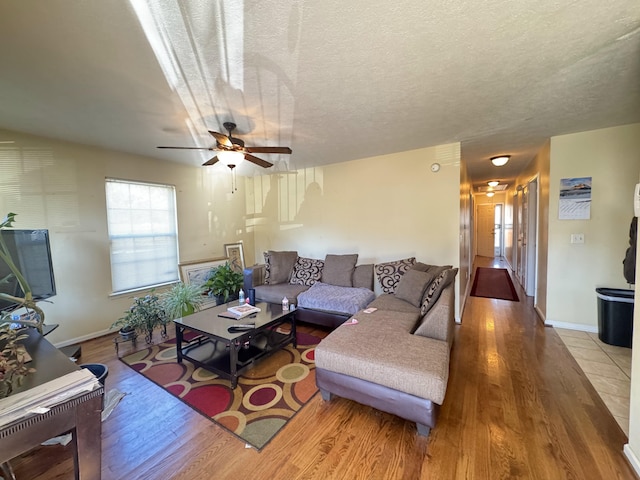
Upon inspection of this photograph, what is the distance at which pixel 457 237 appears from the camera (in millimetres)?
3557

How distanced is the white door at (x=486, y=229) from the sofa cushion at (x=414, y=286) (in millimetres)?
8206

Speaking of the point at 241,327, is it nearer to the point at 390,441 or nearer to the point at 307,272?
the point at 390,441

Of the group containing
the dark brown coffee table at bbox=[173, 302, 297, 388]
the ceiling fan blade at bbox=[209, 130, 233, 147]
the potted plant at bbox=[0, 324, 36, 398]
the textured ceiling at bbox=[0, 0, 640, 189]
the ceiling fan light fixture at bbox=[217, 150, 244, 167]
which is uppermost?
the textured ceiling at bbox=[0, 0, 640, 189]

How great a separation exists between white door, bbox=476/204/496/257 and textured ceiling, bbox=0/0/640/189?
23.5 feet

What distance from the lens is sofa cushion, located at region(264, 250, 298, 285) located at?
4.36 metres

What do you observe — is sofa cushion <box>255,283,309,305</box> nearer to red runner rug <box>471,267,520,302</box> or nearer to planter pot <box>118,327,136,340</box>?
planter pot <box>118,327,136,340</box>

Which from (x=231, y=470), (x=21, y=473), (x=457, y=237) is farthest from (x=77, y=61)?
(x=457, y=237)

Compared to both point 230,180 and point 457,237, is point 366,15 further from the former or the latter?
point 230,180

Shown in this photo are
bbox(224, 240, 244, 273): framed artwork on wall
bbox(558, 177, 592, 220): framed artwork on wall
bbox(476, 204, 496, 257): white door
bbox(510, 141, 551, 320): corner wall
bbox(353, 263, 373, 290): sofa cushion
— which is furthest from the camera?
bbox(476, 204, 496, 257): white door

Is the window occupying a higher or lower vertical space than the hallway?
higher

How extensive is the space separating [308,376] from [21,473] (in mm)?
1862

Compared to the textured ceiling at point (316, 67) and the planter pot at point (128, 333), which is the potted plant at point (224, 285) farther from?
the textured ceiling at point (316, 67)

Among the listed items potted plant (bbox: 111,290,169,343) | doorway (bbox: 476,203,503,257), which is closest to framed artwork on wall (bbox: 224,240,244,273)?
potted plant (bbox: 111,290,169,343)

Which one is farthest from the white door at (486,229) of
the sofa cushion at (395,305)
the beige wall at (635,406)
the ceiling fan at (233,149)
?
the ceiling fan at (233,149)
